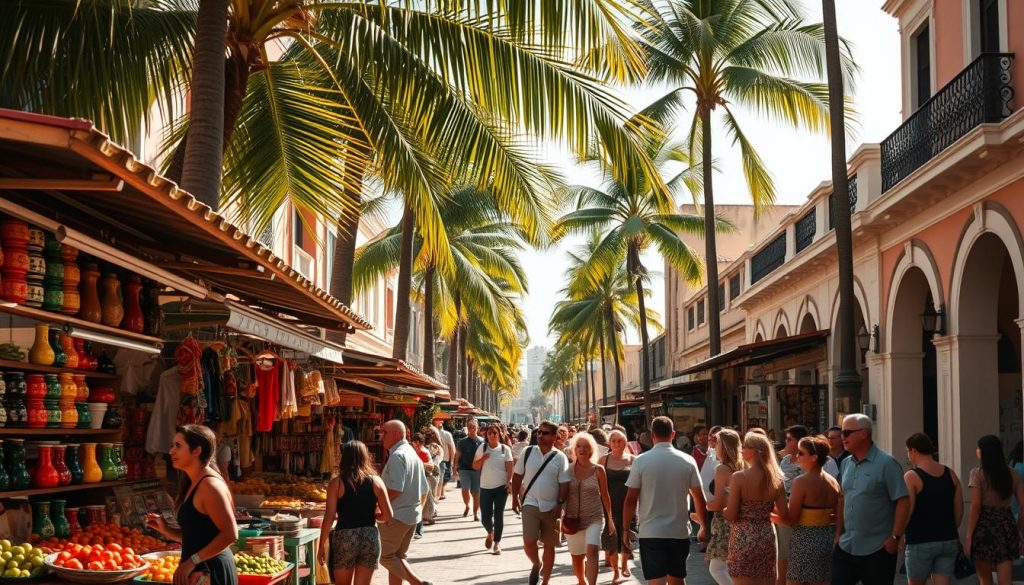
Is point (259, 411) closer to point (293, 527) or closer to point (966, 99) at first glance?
point (293, 527)

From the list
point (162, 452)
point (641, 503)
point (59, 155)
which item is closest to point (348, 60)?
point (162, 452)

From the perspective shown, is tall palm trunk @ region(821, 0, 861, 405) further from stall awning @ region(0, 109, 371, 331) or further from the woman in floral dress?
stall awning @ region(0, 109, 371, 331)

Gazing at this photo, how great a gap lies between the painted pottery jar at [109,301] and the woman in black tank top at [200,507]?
1.98 metres

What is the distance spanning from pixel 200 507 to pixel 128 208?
203 cm

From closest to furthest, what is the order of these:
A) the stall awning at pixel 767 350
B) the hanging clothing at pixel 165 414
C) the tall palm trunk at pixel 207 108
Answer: the hanging clothing at pixel 165 414, the tall palm trunk at pixel 207 108, the stall awning at pixel 767 350

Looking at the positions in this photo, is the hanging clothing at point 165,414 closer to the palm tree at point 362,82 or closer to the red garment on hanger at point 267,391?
the red garment on hanger at point 267,391

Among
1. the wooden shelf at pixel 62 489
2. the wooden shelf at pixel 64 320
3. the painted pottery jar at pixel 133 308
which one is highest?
the painted pottery jar at pixel 133 308

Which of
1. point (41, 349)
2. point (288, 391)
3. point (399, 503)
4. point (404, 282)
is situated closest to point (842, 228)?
point (399, 503)

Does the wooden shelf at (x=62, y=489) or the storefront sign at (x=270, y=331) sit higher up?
the storefront sign at (x=270, y=331)

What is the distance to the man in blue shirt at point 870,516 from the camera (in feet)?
28.7

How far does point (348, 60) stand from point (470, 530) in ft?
36.5

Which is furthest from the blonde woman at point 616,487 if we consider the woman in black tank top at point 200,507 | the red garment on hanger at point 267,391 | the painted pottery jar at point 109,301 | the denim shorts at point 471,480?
the denim shorts at point 471,480

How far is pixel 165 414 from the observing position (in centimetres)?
942

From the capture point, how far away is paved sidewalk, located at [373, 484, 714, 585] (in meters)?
14.1
